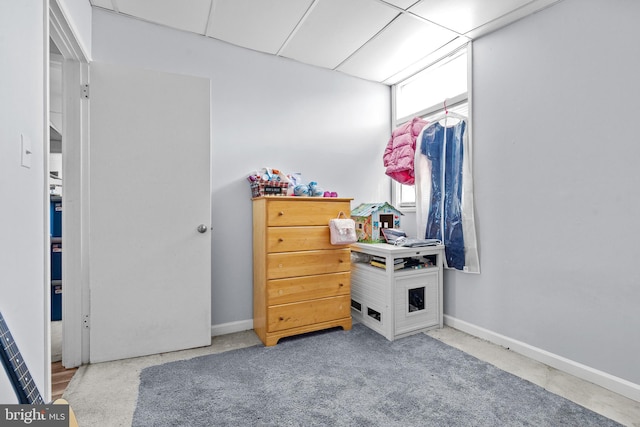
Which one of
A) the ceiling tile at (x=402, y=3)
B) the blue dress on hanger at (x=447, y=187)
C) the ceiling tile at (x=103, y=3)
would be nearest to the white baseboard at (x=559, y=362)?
the blue dress on hanger at (x=447, y=187)

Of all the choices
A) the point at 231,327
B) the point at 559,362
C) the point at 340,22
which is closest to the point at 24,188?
the point at 231,327

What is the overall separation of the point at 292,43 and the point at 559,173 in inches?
83.2

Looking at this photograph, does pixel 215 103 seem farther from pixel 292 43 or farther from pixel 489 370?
pixel 489 370

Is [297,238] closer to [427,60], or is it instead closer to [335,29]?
[335,29]

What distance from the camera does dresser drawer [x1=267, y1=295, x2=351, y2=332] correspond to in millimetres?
2221

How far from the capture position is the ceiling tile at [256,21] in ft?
6.74

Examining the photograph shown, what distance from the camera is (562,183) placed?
190 centimetres

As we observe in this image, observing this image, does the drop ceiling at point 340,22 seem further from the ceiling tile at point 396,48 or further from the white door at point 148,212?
the white door at point 148,212

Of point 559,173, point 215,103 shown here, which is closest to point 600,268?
point 559,173

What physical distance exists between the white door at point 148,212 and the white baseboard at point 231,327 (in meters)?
0.22

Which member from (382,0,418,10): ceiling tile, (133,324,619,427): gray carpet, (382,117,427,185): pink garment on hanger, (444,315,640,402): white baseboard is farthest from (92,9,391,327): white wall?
(444,315,640,402): white baseboard

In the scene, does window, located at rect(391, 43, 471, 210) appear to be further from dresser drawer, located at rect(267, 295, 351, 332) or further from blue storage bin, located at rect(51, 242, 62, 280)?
blue storage bin, located at rect(51, 242, 62, 280)

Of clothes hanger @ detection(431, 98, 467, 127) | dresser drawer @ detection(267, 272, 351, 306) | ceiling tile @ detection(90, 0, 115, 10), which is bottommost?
dresser drawer @ detection(267, 272, 351, 306)

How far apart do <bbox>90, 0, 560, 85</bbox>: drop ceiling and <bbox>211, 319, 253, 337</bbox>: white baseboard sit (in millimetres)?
2255
